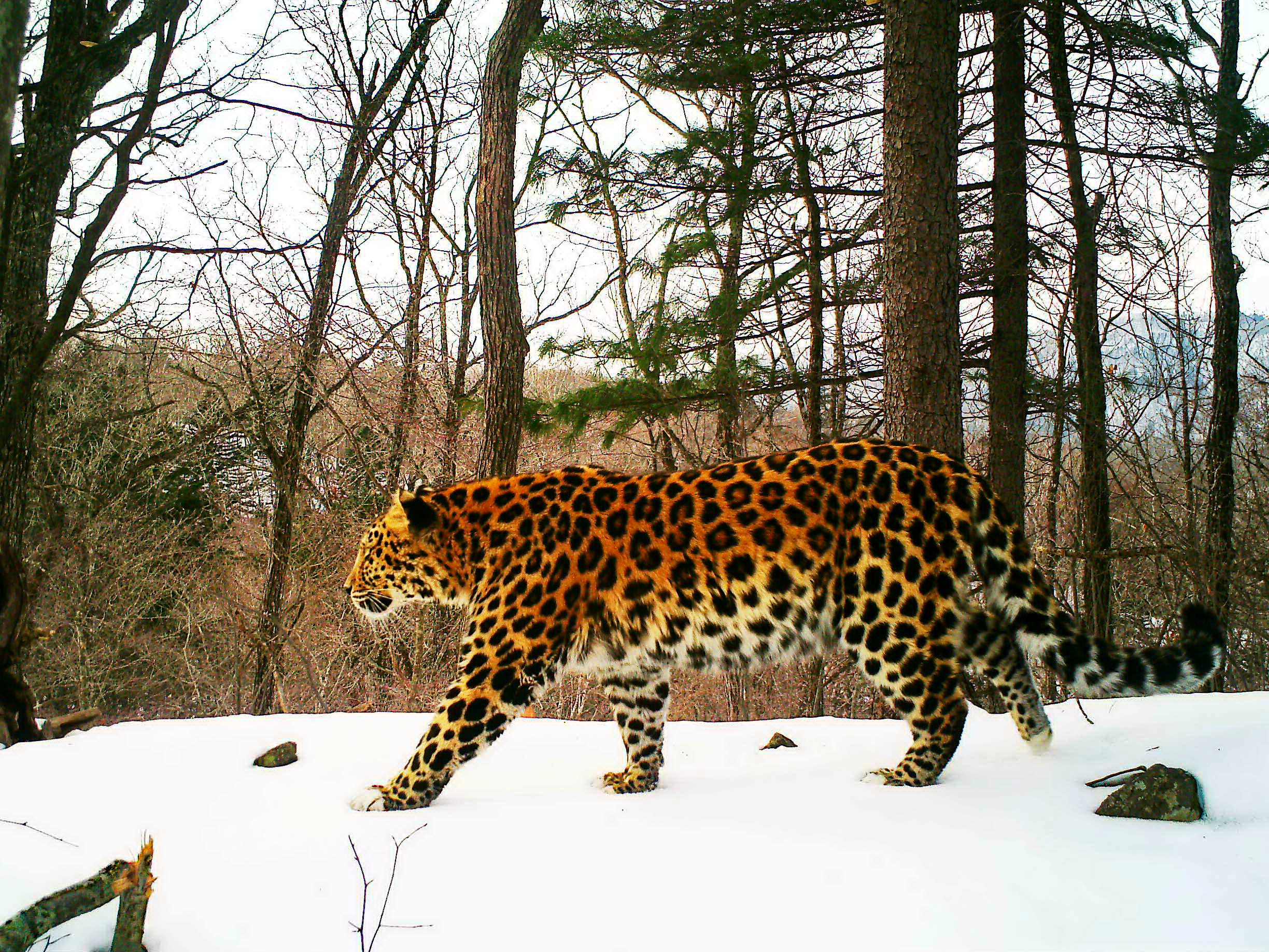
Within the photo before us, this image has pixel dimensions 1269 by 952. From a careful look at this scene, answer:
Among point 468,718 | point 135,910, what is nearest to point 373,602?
point 468,718

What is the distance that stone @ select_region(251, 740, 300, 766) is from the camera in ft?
16.3

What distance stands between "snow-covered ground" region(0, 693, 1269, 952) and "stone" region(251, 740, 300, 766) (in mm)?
88

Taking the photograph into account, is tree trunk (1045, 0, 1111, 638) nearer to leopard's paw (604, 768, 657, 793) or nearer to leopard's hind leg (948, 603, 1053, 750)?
leopard's hind leg (948, 603, 1053, 750)

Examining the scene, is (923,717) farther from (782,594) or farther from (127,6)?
(127,6)

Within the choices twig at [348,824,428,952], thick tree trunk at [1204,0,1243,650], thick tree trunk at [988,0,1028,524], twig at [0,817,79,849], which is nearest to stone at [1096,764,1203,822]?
twig at [348,824,428,952]

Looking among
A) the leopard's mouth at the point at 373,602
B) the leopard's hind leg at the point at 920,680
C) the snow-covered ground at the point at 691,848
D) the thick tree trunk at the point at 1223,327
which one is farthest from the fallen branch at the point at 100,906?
the thick tree trunk at the point at 1223,327

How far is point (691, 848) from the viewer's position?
3.59 meters

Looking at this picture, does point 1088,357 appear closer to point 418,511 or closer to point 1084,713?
point 1084,713

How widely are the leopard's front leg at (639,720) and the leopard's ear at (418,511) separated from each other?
3.99ft

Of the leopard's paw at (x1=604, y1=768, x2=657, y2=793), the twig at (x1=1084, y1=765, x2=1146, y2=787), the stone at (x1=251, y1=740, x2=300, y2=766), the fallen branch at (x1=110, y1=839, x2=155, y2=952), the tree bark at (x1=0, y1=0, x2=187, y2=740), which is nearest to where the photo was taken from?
the fallen branch at (x1=110, y1=839, x2=155, y2=952)

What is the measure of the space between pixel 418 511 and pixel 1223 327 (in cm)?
965

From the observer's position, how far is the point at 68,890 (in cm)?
267

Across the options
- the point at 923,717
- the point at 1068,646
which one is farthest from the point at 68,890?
the point at 1068,646

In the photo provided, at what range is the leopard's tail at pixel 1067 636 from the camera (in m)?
4.18
